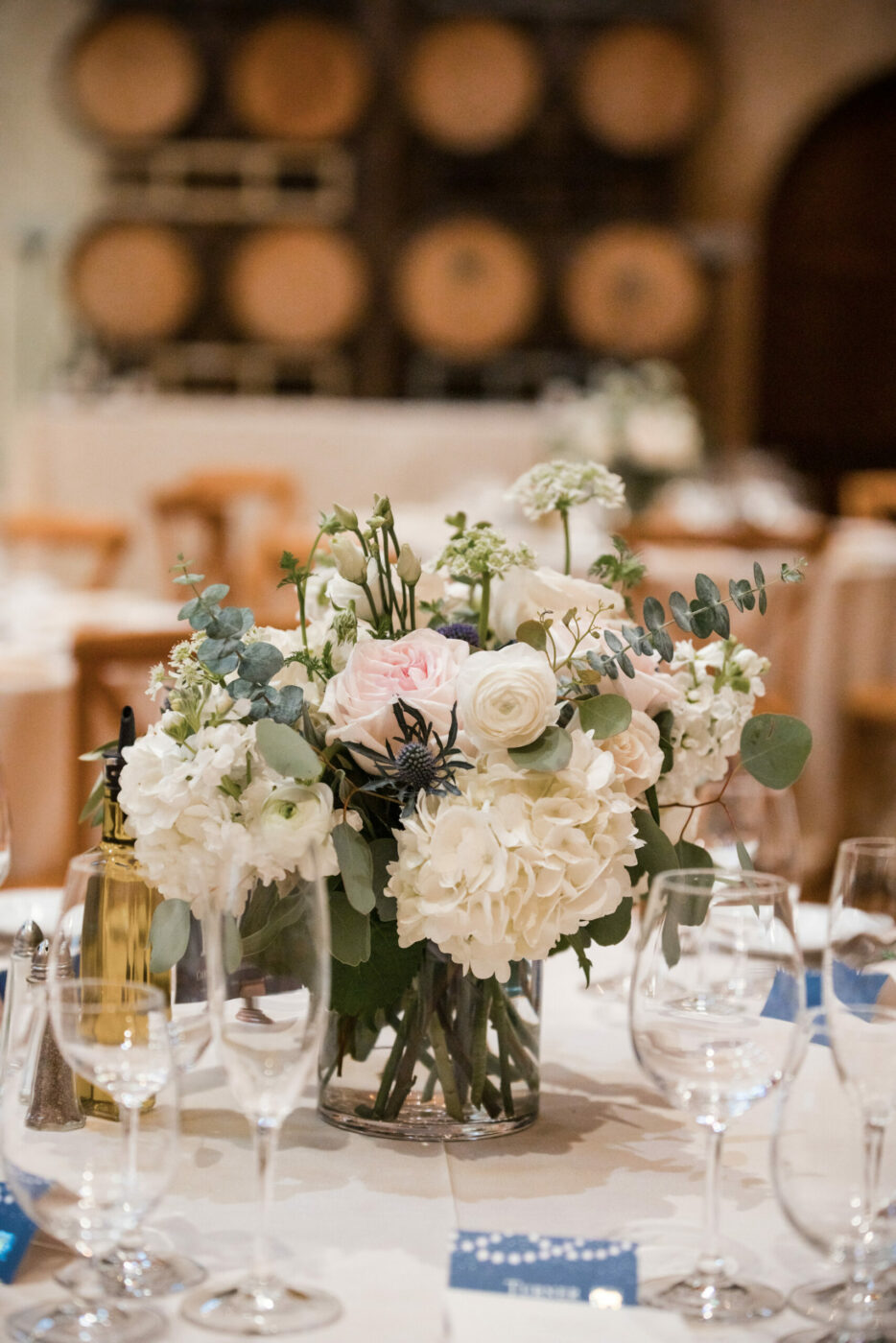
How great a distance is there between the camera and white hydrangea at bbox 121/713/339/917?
0.94m

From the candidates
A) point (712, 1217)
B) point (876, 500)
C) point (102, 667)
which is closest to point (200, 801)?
point (712, 1217)

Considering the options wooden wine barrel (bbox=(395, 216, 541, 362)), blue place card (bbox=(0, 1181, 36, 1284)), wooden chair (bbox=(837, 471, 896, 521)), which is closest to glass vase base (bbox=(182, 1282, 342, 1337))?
blue place card (bbox=(0, 1181, 36, 1284))

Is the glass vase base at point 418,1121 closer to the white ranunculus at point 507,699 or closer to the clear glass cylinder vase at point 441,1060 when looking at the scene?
the clear glass cylinder vase at point 441,1060

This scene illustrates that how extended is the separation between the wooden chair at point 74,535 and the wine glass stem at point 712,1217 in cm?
357

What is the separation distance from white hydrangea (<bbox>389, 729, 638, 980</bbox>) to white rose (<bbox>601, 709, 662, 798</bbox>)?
0.02 meters

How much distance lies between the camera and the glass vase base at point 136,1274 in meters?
0.82

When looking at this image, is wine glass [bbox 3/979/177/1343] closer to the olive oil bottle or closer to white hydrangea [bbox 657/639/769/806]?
the olive oil bottle

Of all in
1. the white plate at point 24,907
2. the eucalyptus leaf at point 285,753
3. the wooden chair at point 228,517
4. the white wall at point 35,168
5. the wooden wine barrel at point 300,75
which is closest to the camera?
the eucalyptus leaf at point 285,753

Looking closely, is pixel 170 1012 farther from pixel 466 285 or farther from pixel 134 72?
pixel 134 72

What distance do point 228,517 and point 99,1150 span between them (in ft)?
14.8

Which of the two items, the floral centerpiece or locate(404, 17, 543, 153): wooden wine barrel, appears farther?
locate(404, 17, 543, 153): wooden wine barrel

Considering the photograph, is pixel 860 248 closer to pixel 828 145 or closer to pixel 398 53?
pixel 828 145

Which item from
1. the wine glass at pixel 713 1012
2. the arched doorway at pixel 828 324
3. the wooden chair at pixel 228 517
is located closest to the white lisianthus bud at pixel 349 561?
the wine glass at pixel 713 1012

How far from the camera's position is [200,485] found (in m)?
5.13
